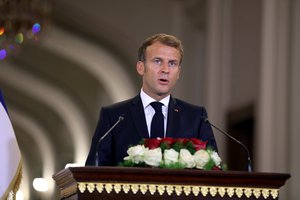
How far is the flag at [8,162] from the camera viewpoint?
163 inches

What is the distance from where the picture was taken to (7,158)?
4.16 meters

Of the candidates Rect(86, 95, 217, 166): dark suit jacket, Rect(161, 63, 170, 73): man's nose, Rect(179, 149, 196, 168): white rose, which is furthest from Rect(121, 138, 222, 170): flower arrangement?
Rect(161, 63, 170, 73): man's nose

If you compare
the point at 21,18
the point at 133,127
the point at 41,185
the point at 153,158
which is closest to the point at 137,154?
the point at 153,158

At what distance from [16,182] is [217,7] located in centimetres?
792

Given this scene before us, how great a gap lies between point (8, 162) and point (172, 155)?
1.02m

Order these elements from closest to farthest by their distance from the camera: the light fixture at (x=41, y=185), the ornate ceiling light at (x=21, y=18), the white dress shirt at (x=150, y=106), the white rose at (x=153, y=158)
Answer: the white rose at (x=153, y=158), the white dress shirt at (x=150, y=106), the ornate ceiling light at (x=21, y=18), the light fixture at (x=41, y=185)

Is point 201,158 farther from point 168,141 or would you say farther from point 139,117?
point 139,117

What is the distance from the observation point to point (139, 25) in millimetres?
13523

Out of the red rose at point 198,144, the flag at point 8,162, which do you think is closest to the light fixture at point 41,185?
the flag at point 8,162

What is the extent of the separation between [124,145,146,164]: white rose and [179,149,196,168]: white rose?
136mm

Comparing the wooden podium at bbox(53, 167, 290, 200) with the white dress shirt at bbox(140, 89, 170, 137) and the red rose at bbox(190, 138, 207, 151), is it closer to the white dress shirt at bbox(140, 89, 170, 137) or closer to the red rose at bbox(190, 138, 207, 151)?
the red rose at bbox(190, 138, 207, 151)

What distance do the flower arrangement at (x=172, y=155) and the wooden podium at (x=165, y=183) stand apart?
0.35 feet

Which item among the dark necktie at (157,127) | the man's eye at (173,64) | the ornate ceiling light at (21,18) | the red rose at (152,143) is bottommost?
the red rose at (152,143)

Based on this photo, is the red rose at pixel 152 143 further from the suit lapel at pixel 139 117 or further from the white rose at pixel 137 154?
the suit lapel at pixel 139 117
